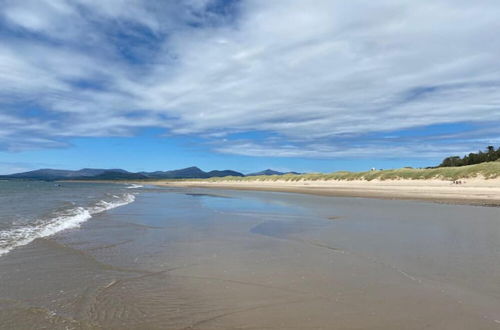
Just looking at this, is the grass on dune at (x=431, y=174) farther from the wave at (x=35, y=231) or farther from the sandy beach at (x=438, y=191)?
the wave at (x=35, y=231)

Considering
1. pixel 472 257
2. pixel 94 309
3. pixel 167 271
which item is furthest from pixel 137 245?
pixel 472 257

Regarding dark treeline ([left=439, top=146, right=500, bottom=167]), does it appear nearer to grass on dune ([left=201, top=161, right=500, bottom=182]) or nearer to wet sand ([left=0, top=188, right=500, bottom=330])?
grass on dune ([left=201, top=161, right=500, bottom=182])

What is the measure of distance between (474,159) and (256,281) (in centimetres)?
6060

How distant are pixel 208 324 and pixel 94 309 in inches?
62.8

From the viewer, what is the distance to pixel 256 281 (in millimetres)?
5473

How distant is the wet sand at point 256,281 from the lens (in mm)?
4023

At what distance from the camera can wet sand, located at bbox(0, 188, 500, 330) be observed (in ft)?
13.2

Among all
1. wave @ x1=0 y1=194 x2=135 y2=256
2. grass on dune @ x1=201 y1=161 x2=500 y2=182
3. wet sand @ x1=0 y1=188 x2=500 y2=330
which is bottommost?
wet sand @ x1=0 y1=188 x2=500 y2=330

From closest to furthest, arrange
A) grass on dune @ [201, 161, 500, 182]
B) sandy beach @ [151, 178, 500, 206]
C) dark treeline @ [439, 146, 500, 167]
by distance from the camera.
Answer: sandy beach @ [151, 178, 500, 206] → grass on dune @ [201, 161, 500, 182] → dark treeline @ [439, 146, 500, 167]

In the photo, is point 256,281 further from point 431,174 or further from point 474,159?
point 474,159

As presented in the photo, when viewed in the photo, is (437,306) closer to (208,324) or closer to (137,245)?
(208,324)

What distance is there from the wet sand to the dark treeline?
51.1 m

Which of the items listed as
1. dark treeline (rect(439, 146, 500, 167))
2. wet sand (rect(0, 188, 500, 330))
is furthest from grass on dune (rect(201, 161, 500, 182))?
wet sand (rect(0, 188, 500, 330))

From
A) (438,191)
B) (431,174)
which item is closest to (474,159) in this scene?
(431,174)
